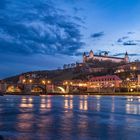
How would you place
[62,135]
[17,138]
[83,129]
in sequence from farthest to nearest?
[83,129], [62,135], [17,138]

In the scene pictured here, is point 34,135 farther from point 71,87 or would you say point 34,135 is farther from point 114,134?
point 71,87

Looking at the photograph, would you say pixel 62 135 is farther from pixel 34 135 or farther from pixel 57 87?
pixel 57 87

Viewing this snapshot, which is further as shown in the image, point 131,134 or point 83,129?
point 83,129

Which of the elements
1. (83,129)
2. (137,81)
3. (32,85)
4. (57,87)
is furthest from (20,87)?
(83,129)

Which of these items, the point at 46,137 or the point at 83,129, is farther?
the point at 83,129

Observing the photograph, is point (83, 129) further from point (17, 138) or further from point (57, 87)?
point (57, 87)

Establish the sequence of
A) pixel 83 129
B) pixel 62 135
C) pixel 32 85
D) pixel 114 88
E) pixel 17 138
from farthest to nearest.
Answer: pixel 114 88, pixel 32 85, pixel 83 129, pixel 62 135, pixel 17 138

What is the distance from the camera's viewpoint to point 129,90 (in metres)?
185

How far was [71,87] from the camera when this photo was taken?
197000 mm

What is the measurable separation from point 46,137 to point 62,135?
135 cm

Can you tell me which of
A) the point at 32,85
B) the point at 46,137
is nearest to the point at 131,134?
the point at 46,137

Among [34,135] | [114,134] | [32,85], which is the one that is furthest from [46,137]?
[32,85]

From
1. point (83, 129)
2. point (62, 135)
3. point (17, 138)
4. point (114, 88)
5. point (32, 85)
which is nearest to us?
point (17, 138)

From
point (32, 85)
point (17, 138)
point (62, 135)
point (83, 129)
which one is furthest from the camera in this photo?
point (32, 85)
